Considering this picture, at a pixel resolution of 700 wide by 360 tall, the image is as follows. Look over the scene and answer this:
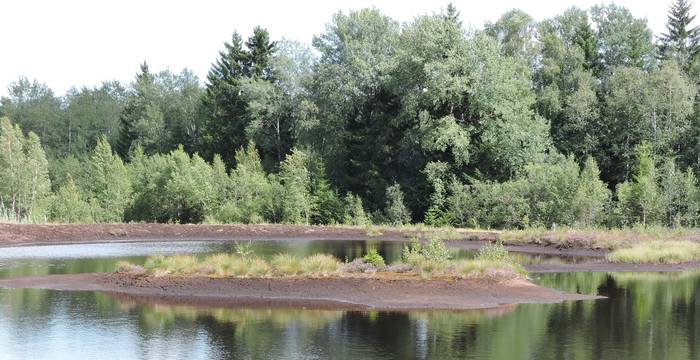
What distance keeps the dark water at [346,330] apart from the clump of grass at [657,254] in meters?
9.77

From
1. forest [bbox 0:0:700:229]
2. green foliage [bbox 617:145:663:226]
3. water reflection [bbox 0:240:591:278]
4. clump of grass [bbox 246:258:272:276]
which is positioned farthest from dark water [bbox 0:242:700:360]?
forest [bbox 0:0:700:229]

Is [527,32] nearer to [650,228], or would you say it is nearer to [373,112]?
[373,112]

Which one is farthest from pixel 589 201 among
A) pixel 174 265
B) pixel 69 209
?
pixel 69 209

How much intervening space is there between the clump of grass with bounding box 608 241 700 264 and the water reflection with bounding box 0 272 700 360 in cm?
1156

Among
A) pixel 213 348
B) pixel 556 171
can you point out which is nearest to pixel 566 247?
pixel 556 171

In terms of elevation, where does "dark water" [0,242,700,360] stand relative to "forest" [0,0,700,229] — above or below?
below

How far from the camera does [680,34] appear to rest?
91000mm

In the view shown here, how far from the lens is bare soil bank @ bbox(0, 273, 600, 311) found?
1266 inches

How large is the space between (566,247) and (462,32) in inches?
1065

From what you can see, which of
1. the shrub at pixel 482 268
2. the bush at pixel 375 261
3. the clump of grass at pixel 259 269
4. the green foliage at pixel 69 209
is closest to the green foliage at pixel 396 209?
the green foliage at pixel 69 209

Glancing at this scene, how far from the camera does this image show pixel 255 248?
53094 mm

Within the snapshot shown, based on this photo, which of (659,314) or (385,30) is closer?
(659,314)

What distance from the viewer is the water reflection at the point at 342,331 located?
23.5 meters

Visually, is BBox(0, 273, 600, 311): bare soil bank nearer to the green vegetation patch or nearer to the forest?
the green vegetation patch
